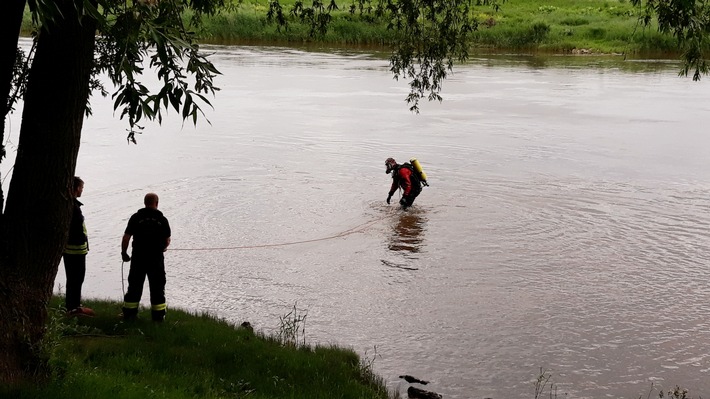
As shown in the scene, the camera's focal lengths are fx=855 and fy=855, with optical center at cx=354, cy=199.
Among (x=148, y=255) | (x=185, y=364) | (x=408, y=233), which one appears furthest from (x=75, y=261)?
(x=408, y=233)

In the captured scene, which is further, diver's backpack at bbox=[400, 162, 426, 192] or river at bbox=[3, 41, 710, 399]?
diver's backpack at bbox=[400, 162, 426, 192]

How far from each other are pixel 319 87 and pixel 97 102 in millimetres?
10751

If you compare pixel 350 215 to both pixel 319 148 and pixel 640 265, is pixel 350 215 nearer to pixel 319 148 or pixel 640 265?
pixel 640 265

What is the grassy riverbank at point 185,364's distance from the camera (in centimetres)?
698

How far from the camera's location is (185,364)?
8.40m

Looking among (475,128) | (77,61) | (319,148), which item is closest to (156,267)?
(77,61)

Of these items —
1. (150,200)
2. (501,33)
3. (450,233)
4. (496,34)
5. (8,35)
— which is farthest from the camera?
(501,33)

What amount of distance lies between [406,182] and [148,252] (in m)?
9.75

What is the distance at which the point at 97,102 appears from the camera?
36.7m

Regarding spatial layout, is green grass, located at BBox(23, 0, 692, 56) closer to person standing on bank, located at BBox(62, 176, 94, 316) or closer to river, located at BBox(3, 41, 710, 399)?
river, located at BBox(3, 41, 710, 399)

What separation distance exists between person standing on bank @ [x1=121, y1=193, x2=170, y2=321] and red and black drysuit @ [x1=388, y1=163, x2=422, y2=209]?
31.5 feet

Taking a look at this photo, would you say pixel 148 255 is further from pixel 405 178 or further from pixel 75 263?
pixel 405 178

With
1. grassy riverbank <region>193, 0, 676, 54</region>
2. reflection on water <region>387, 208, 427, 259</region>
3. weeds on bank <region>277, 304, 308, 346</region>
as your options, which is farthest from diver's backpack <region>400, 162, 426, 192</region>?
grassy riverbank <region>193, 0, 676, 54</region>

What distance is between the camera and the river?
1142 centimetres
